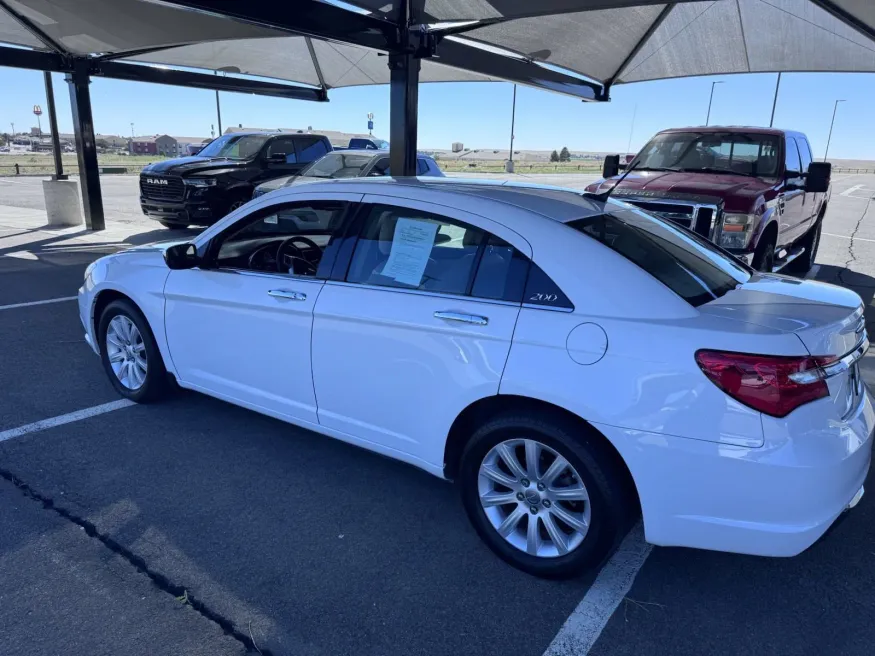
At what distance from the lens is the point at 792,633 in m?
2.56

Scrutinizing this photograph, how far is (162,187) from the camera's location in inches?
499

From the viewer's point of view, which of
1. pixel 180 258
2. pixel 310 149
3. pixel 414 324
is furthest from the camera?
pixel 310 149

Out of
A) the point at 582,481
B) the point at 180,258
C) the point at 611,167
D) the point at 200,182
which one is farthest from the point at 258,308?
the point at 200,182

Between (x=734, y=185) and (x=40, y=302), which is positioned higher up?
(x=734, y=185)

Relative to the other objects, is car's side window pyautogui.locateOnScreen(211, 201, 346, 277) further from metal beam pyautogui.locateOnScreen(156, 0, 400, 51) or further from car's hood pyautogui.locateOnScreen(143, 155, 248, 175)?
car's hood pyautogui.locateOnScreen(143, 155, 248, 175)

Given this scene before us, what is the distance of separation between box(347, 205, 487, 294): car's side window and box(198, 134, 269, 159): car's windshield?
11238mm

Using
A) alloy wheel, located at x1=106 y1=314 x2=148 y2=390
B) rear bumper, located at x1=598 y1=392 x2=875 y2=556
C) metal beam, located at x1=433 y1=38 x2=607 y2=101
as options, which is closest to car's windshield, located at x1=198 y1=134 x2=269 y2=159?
metal beam, located at x1=433 y1=38 x2=607 y2=101

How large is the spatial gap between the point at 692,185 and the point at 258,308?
511 cm

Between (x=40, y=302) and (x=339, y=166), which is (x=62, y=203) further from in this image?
(x=40, y=302)

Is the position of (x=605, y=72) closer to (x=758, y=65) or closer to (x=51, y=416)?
(x=758, y=65)

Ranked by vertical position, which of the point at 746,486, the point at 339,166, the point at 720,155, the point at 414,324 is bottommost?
the point at 746,486

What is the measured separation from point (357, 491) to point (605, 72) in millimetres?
10676

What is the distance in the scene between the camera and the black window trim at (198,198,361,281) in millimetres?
3484

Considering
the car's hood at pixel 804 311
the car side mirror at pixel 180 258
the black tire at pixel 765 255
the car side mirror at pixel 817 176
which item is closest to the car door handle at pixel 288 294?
the car side mirror at pixel 180 258
